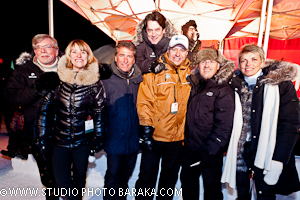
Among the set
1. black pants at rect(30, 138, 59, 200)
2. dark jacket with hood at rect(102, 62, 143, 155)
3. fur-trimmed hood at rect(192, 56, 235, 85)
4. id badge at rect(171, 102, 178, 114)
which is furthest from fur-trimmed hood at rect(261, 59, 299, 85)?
black pants at rect(30, 138, 59, 200)

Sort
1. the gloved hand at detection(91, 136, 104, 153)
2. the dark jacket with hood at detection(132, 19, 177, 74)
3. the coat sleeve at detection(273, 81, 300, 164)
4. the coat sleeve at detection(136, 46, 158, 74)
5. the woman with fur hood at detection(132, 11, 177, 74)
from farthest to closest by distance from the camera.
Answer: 1. the dark jacket with hood at detection(132, 19, 177, 74)
2. the woman with fur hood at detection(132, 11, 177, 74)
3. the coat sleeve at detection(136, 46, 158, 74)
4. the gloved hand at detection(91, 136, 104, 153)
5. the coat sleeve at detection(273, 81, 300, 164)

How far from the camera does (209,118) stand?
195cm

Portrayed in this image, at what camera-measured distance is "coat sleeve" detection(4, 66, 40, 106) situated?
1749 mm

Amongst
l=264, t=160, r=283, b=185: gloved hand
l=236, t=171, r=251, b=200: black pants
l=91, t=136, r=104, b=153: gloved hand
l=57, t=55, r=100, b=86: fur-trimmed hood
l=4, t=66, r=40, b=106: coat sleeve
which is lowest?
l=236, t=171, r=251, b=200: black pants

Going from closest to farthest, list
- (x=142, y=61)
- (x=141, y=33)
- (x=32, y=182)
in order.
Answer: (x=142, y=61) → (x=141, y=33) → (x=32, y=182)

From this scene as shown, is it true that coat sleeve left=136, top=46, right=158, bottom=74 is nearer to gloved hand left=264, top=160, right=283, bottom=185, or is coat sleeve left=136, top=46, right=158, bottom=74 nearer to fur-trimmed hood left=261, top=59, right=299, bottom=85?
fur-trimmed hood left=261, top=59, right=299, bottom=85

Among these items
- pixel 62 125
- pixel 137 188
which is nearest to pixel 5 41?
pixel 62 125

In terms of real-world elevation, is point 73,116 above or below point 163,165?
above

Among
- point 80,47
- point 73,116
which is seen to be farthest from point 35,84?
point 80,47

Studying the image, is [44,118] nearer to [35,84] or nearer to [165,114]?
[35,84]

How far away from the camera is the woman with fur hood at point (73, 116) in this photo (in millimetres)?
1781

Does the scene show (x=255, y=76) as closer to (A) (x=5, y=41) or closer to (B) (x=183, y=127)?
(B) (x=183, y=127)

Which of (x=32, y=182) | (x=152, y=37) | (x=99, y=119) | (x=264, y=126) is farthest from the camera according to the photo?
(x=32, y=182)

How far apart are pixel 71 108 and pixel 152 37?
1572 mm
